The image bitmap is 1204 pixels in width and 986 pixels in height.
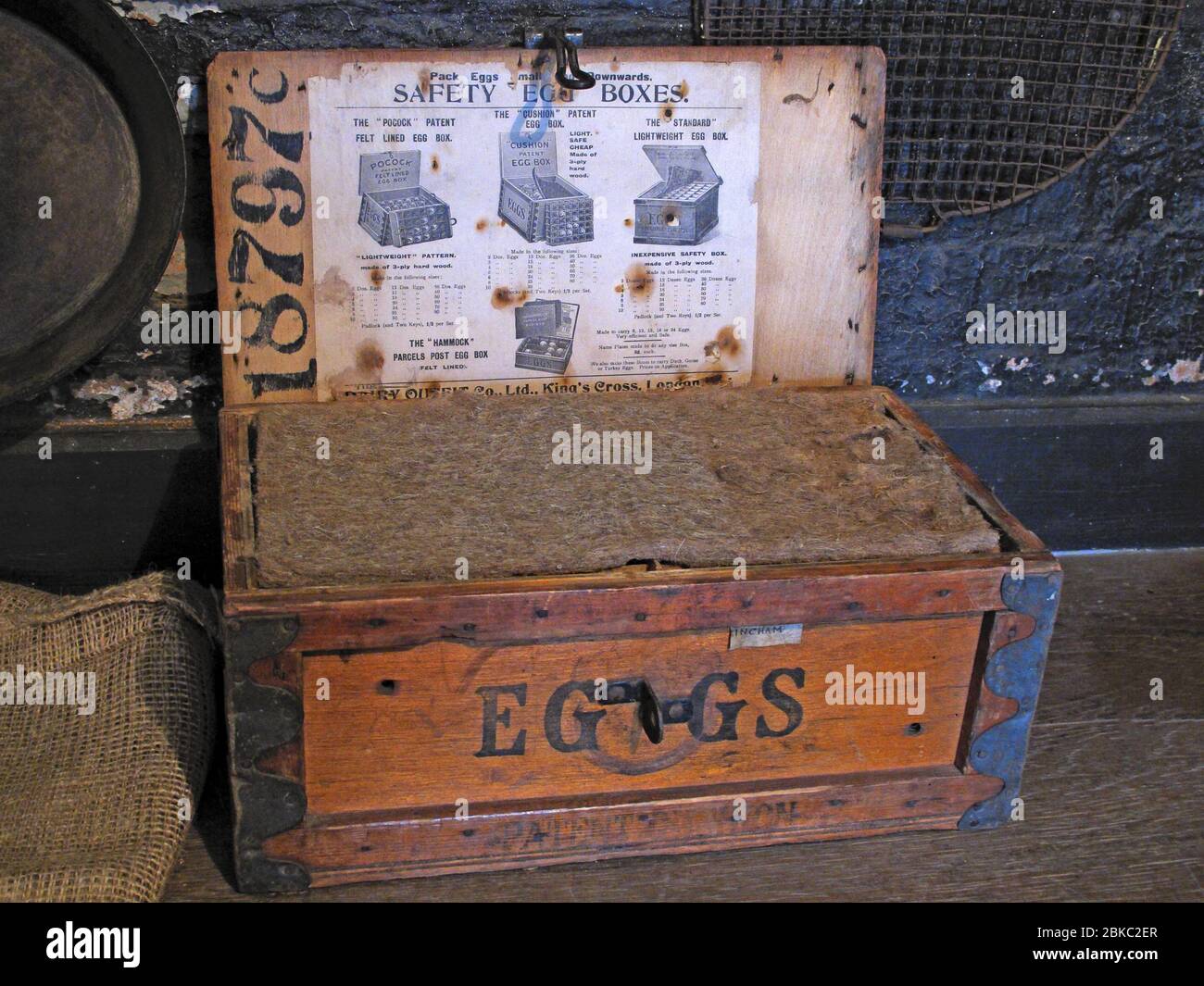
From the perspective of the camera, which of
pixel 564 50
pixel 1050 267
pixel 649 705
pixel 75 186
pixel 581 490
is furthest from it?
pixel 1050 267

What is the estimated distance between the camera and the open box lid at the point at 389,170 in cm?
212

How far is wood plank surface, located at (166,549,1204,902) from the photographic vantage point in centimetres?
180

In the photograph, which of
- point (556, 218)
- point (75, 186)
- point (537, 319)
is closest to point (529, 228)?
point (556, 218)

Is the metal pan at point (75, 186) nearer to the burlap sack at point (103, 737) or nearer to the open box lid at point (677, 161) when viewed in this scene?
the burlap sack at point (103, 737)

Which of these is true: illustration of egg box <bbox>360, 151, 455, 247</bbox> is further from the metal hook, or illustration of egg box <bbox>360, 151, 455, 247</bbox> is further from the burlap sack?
the burlap sack

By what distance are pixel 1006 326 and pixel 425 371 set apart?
4.01ft

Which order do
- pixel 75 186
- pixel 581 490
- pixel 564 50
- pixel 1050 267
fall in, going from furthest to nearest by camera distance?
1. pixel 1050 267
2. pixel 564 50
3. pixel 75 186
4. pixel 581 490

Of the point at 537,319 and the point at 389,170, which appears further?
the point at 537,319

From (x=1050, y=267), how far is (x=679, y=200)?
83 centimetres

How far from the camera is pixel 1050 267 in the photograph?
2.50 meters

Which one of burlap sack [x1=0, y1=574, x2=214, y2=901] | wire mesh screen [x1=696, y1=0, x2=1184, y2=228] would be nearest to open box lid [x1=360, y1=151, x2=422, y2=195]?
wire mesh screen [x1=696, y1=0, x2=1184, y2=228]

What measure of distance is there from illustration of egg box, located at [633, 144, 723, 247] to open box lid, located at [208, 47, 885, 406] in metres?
0.01

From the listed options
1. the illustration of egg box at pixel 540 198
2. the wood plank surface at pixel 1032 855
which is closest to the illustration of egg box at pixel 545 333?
the illustration of egg box at pixel 540 198

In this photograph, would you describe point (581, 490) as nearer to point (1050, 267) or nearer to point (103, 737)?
point (103, 737)
